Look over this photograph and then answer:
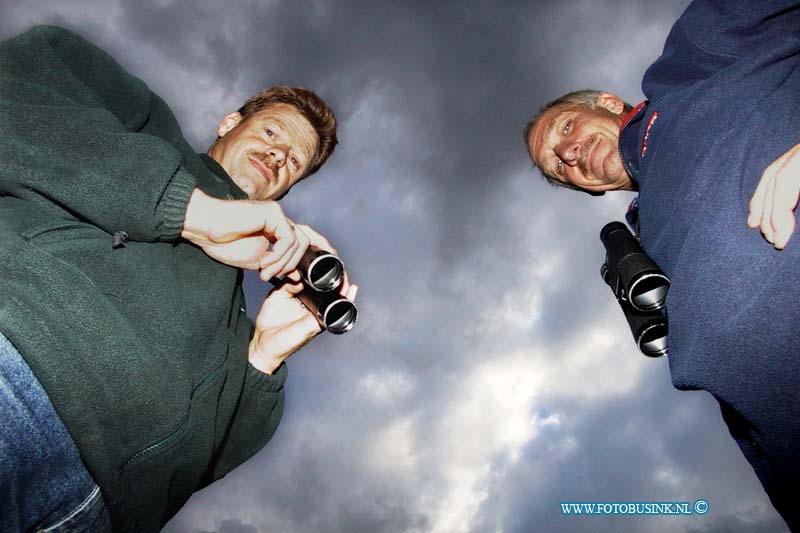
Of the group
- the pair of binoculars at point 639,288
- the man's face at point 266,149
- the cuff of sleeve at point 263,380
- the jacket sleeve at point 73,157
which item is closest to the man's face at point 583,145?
the pair of binoculars at point 639,288

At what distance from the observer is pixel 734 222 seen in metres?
1.93

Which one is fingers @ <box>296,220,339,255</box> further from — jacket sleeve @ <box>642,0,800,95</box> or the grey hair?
the grey hair

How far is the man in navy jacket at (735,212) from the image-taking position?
1787 millimetres

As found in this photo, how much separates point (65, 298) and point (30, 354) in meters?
0.19


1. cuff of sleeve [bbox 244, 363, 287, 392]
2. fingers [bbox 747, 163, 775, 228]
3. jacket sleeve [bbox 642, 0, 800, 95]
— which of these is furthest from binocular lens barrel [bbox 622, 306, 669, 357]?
cuff of sleeve [bbox 244, 363, 287, 392]

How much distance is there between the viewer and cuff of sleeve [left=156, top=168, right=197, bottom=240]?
1825mm

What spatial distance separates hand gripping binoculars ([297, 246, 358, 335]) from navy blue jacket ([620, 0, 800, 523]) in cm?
180

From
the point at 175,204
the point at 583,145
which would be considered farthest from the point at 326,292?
the point at 583,145

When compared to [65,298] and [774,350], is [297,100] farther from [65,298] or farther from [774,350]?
[774,350]

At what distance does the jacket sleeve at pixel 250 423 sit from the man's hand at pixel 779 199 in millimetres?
2572

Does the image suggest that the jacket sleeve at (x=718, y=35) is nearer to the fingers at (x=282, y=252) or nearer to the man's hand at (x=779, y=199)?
the man's hand at (x=779, y=199)

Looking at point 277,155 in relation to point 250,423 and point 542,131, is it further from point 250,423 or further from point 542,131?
point 542,131

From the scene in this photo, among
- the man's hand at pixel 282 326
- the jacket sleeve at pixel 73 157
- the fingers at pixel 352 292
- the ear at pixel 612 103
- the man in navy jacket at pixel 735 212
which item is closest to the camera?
the jacket sleeve at pixel 73 157

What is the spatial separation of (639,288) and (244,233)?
2326 mm
